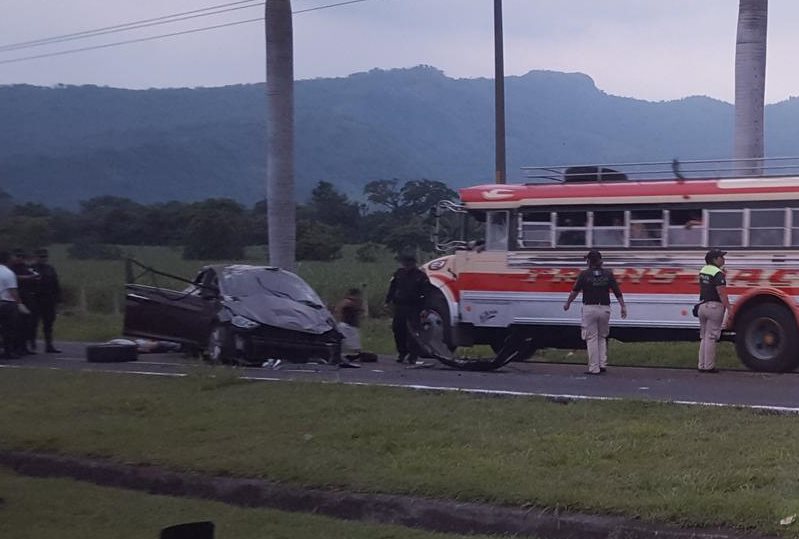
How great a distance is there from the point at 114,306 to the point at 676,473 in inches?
1152

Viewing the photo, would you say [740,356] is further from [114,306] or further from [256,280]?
[114,306]

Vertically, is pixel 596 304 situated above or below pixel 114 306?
above

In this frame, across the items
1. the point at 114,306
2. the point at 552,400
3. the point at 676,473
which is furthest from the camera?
the point at 114,306

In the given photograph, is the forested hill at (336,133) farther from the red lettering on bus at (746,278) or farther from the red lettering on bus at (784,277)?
the red lettering on bus at (784,277)

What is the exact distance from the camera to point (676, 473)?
28.9 feet

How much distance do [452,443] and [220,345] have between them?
8609 millimetres

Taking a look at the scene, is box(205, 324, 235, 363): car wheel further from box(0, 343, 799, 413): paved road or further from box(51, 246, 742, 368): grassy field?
box(51, 246, 742, 368): grassy field

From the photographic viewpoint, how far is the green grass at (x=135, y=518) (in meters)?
8.47

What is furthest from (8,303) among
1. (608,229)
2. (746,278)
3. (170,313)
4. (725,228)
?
(746,278)

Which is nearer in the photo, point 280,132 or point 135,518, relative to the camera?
point 135,518

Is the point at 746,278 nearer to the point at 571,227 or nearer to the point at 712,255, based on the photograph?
the point at 712,255

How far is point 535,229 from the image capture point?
19.6 m

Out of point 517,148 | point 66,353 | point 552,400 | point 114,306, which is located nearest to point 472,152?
point 517,148

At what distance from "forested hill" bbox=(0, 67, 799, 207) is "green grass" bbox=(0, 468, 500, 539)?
210ft
